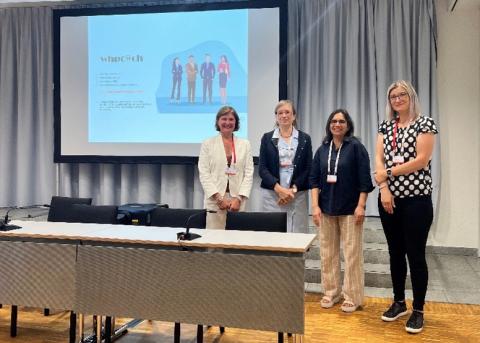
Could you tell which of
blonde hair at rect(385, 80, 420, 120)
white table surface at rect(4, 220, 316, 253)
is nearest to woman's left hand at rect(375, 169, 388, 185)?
blonde hair at rect(385, 80, 420, 120)

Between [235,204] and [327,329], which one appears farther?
[235,204]

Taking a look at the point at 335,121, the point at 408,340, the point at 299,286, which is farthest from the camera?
the point at 335,121

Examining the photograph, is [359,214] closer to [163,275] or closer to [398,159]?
[398,159]

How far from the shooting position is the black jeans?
3037 mm

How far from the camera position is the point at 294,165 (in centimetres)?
370

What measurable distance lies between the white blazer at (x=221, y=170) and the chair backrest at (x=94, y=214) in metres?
0.71

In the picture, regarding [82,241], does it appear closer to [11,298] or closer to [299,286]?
[11,298]

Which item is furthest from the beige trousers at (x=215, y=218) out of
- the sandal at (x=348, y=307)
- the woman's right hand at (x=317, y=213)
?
the sandal at (x=348, y=307)

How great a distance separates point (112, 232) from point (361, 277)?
Result: 5.89 feet

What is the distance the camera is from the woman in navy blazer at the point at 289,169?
369 cm

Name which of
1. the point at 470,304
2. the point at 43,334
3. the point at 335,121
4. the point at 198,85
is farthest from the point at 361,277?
the point at 198,85

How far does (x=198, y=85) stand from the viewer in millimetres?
5191

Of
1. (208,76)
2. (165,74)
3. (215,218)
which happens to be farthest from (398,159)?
(165,74)

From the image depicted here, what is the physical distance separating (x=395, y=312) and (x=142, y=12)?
390 centimetres
